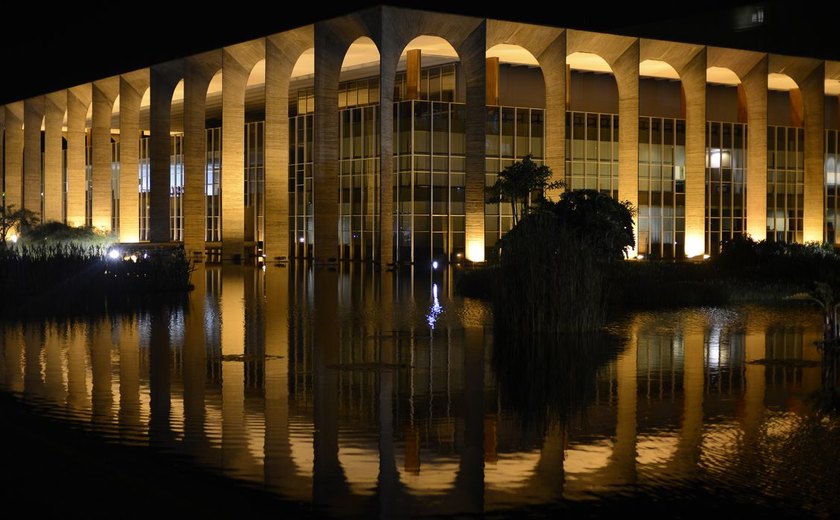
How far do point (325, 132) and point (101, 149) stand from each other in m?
21.6

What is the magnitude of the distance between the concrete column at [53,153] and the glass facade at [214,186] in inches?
325

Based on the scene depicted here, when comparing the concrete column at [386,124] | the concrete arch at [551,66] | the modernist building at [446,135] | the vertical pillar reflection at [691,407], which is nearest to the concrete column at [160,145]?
the modernist building at [446,135]

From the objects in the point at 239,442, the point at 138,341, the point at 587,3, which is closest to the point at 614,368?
the point at 239,442

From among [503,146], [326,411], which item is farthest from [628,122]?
[326,411]

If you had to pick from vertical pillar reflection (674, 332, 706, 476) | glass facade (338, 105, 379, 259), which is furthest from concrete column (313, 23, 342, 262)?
vertical pillar reflection (674, 332, 706, 476)

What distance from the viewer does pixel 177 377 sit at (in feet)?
37.3

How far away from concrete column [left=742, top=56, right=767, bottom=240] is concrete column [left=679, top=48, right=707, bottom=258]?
2.67 meters

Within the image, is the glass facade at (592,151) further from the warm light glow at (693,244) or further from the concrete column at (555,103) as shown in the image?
the concrete column at (555,103)

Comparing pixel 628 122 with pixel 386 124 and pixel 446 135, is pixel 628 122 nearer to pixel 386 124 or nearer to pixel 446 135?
pixel 446 135

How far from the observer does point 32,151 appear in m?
65.4

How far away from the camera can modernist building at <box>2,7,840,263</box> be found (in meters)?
41.2

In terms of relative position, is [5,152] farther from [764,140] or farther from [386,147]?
[764,140]

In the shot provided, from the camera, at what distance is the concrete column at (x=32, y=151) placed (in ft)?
210

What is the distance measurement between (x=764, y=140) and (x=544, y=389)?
40847mm
